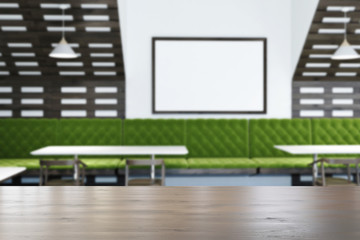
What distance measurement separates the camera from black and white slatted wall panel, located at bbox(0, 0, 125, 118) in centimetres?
514

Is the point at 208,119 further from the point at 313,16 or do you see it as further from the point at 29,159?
the point at 29,159

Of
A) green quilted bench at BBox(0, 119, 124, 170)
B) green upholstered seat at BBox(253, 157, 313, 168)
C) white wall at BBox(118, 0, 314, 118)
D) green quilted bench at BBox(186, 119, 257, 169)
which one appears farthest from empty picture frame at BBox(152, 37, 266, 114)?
green upholstered seat at BBox(253, 157, 313, 168)

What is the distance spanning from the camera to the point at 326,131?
5.55 metres

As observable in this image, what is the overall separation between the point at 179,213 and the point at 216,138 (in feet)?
14.7

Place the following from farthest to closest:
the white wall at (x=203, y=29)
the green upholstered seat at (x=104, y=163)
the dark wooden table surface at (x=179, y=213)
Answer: the white wall at (x=203, y=29) < the green upholstered seat at (x=104, y=163) < the dark wooden table surface at (x=179, y=213)

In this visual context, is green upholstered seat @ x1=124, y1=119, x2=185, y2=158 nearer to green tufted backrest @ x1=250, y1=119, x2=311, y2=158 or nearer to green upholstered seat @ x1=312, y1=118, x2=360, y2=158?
green tufted backrest @ x1=250, y1=119, x2=311, y2=158

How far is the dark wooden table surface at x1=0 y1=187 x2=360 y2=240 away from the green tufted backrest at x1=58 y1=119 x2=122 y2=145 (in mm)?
4101

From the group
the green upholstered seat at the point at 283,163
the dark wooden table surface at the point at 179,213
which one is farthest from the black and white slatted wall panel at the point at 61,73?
the dark wooden table surface at the point at 179,213

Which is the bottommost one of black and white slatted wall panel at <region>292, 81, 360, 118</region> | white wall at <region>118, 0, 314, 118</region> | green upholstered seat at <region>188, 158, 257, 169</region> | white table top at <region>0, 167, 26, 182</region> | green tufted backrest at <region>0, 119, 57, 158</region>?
green upholstered seat at <region>188, 158, 257, 169</region>

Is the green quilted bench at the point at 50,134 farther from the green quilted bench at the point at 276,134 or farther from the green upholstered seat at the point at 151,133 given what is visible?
the green quilted bench at the point at 276,134

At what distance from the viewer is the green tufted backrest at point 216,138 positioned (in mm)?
5516

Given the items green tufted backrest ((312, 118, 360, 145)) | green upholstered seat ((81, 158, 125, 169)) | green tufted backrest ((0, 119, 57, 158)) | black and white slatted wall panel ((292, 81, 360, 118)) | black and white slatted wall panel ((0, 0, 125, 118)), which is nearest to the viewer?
green upholstered seat ((81, 158, 125, 169))

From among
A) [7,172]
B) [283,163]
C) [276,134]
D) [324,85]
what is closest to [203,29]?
[276,134]

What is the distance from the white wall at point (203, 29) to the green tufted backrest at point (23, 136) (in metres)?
1.14
